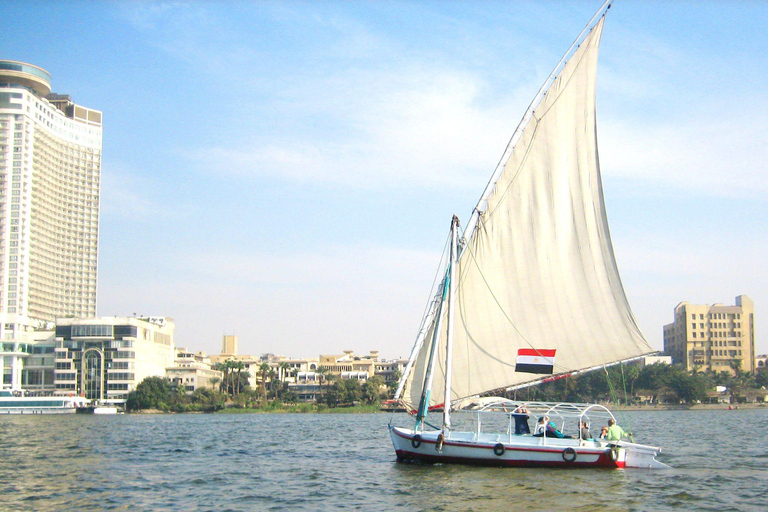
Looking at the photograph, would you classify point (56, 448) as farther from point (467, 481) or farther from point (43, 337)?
point (43, 337)

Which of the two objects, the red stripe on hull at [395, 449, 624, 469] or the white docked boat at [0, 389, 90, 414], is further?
the white docked boat at [0, 389, 90, 414]

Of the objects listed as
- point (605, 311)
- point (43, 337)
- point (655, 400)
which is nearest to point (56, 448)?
point (605, 311)

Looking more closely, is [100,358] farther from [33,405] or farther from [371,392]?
[371,392]

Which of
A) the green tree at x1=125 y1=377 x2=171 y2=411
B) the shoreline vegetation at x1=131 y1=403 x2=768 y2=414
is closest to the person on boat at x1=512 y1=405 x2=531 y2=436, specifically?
the shoreline vegetation at x1=131 y1=403 x2=768 y2=414

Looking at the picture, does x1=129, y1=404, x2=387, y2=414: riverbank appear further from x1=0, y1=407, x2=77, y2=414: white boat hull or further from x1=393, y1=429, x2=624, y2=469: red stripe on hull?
x1=393, y1=429, x2=624, y2=469: red stripe on hull

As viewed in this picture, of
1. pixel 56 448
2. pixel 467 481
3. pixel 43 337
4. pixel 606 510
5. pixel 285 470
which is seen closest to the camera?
pixel 606 510

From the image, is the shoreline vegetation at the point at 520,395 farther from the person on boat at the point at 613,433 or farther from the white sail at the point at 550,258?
the white sail at the point at 550,258

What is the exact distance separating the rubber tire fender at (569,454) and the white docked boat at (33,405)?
132 meters

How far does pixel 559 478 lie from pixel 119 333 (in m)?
155

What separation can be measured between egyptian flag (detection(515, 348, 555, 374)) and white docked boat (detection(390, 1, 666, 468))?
52 mm

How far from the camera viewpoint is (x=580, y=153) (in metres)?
38.6

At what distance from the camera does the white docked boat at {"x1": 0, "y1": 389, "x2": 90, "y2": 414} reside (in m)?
146

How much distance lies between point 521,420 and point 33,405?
131 meters

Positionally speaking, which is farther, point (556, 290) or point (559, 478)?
point (556, 290)
